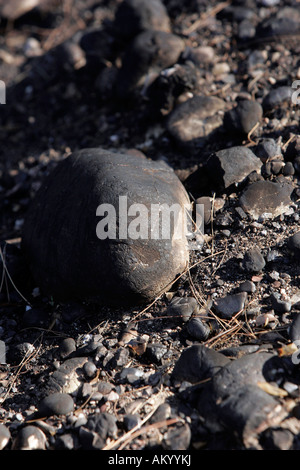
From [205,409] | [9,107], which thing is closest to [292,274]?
[205,409]

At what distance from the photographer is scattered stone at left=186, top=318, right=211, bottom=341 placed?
221 cm

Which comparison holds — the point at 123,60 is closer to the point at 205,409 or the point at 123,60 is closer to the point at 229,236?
the point at 229,236

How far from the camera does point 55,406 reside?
2064 mm

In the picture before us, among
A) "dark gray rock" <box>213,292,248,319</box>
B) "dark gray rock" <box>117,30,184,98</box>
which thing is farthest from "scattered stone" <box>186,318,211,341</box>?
"dark gray rock" <box>117,30,184,98</box>

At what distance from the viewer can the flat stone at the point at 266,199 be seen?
8.41 ft

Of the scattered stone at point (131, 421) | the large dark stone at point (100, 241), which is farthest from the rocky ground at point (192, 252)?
the large dark stone at point (100, 241)

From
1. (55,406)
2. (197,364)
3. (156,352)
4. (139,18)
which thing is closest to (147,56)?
(139,18)

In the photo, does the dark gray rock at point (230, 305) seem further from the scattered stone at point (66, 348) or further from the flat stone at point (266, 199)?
the scattered stone at point (66, 348)

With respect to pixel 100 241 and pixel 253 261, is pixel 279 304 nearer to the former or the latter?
pixel 253 261

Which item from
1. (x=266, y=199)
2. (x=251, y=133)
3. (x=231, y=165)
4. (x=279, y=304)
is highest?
(x=251, y=133)

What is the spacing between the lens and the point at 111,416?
1987 mm

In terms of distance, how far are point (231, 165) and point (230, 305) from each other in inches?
34.4

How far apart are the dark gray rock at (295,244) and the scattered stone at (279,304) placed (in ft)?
0.83

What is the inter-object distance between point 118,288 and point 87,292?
207 millimetres
